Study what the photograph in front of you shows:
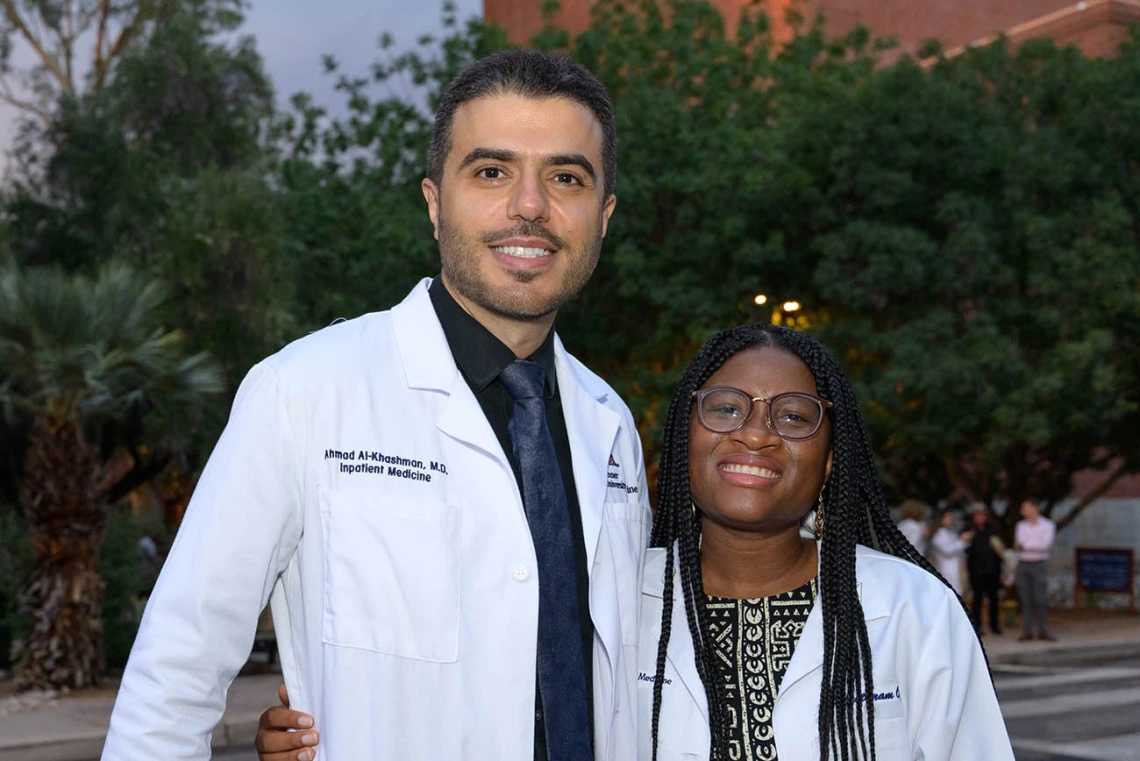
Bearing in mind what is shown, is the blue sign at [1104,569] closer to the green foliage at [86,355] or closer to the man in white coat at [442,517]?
the green foliage at [86,355]

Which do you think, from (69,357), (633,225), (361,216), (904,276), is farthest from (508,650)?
(361,216)

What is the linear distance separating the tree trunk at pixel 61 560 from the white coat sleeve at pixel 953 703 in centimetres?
1187

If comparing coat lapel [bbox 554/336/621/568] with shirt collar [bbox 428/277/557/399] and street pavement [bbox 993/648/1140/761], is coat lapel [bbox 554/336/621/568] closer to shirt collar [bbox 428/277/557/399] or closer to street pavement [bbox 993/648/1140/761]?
shirt collar [bbox 428/277/557/399]

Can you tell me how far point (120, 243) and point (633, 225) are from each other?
931 cm

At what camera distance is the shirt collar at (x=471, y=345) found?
277 cm

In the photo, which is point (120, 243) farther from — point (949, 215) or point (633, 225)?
point (949, 215)

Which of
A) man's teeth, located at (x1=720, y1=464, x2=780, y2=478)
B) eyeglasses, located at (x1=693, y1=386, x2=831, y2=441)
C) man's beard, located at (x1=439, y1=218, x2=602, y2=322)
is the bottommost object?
man's teeth, located at (x1=720, y1=464, x2=780, y2=478)

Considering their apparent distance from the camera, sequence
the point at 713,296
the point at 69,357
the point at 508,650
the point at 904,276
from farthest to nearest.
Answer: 1. the point at 713,296
2. the point at 904,276
3. the point at 69,357
4. the point at 508,650

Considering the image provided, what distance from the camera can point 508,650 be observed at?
250 cm

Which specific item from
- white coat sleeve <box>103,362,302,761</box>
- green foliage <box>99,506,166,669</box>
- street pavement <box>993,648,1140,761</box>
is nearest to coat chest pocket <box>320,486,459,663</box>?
white coat sleeve <box>103,362,302,761</box>

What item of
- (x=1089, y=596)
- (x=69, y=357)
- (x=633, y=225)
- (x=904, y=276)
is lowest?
(x=1089, y=596)

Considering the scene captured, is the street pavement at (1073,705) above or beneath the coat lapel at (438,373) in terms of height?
beneath

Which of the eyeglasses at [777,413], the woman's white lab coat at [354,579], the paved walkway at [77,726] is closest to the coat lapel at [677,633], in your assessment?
the woman's white lab coat at [354,579]

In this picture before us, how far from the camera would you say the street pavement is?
9.52m
